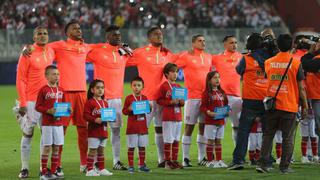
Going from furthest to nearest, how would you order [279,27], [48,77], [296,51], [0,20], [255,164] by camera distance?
[279,27] < [0,20] < [296,51] < [255,164] < [48,77]

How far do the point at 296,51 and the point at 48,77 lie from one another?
494 centimetres

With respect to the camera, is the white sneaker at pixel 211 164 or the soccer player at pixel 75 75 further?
the white sneaker at pixel 211 164

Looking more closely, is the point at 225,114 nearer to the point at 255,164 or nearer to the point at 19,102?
the point at 255,164

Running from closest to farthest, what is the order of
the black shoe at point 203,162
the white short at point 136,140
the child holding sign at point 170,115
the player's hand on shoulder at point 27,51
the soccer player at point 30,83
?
the soccer player at point 30,83 → the player's hand on shoulder at point 27,51 → the white short at point 136,140 → the child holding sign at point 170,115 → the black shoe at point 203,162

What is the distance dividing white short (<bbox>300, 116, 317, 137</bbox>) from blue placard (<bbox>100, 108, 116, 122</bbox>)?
3710mm

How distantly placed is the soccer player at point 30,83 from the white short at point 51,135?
20.5 inches

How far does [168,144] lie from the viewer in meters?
13.7

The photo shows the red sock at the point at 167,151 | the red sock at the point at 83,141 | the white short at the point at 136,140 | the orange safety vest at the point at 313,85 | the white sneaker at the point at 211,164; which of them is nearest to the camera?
the red sock at the point at 83,141

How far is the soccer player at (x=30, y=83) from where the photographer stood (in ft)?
41.7

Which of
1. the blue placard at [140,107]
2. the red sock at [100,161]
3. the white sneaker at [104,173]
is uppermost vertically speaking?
the blue placard at [140,107]

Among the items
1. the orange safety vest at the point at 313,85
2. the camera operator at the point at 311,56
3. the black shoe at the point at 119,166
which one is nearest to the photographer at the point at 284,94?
the camera operator at the point at 311,56

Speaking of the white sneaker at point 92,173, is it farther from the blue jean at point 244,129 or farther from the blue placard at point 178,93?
the blue jean at point 244,129

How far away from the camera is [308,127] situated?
14523mm

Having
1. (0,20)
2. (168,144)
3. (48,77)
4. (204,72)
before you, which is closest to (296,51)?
(204,72)
